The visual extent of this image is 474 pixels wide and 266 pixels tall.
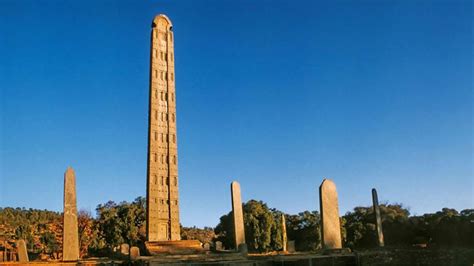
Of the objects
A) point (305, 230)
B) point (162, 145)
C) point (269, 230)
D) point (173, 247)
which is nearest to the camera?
point (173, 247)

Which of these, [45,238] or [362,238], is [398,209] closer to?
[362,238]

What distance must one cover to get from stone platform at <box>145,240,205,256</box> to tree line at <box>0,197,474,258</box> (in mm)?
18680

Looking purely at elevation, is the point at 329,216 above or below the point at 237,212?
below

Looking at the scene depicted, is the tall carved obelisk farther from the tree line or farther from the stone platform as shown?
the tree line

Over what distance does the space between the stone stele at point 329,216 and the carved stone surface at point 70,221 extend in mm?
7573

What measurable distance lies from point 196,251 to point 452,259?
13.3m

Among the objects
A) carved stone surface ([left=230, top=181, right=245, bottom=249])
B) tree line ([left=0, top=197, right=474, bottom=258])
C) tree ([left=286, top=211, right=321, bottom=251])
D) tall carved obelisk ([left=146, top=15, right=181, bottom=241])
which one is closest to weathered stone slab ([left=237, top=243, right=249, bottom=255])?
carved stone surface ([left=230, top=181, right=245, bottom=249])

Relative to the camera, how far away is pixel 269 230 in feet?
140

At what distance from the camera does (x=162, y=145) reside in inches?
829

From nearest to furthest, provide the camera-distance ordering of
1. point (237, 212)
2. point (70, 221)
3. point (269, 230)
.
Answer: point (70, 221) → point (237, 212) → point (269, 230)

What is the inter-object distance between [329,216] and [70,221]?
312 inches

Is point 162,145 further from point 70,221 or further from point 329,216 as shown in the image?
point 329,216

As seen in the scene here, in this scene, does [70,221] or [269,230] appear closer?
[70,221]

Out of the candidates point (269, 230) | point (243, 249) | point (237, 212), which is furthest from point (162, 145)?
point (269, 230)
